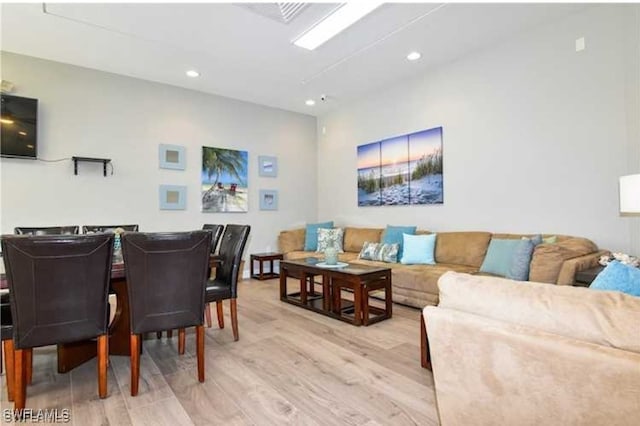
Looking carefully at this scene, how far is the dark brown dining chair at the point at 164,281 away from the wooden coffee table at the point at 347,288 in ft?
4.93

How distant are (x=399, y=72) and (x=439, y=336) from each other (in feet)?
14.0

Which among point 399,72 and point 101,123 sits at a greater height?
point 399,72

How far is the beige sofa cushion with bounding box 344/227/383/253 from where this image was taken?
521 cm

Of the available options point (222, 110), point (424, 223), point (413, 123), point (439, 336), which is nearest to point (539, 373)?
point (439, 336)

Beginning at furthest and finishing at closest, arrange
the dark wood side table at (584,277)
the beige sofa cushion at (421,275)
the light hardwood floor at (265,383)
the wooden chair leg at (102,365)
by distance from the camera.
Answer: the beige sofa cushion at (421,275)
the dark wood side table at (584,277)
the wooden chair leg at (102,365)
the light hardwood floor at (265,383)

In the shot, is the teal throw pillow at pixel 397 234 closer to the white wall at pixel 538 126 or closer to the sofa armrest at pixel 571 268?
the white wall at pixel 538 126

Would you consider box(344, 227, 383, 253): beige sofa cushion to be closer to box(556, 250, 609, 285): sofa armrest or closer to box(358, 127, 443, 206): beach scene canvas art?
box(358, 127, 443, 206): beach scene canvas art

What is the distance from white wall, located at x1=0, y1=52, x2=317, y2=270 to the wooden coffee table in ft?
7.22

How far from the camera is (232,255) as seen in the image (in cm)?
284

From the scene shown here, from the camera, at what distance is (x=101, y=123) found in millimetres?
4504

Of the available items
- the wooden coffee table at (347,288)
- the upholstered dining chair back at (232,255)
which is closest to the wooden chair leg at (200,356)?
the upholstered dining chair back at (232,255)

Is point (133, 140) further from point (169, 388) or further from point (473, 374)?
point (473, 374)

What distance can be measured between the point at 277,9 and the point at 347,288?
2669mm

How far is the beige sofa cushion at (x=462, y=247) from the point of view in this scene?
3.92m
